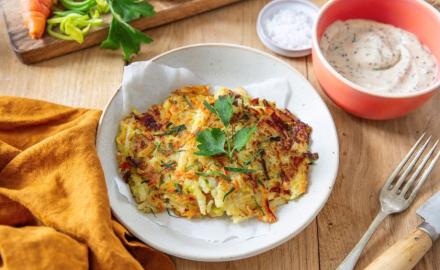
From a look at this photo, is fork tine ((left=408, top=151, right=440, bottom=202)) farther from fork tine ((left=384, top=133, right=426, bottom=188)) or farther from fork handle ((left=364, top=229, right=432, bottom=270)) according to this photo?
fork handle ((left=364, top=229, right=432, bottom=270))

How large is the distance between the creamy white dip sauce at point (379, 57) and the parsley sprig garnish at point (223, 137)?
0.62 m

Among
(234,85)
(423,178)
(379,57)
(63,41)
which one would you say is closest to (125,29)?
(63,41)

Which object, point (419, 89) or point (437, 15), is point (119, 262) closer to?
point (419, 89)

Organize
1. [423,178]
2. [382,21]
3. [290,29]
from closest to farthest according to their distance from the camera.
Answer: [423,178]
[382,21]
[290,29]

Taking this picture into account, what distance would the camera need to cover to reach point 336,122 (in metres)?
2.43

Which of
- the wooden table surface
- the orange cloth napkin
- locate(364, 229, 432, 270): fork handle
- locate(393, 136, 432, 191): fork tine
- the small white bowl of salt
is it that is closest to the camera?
the orange cloth napkin

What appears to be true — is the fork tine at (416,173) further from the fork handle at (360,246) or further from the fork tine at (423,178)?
the fork handle at (360,246)

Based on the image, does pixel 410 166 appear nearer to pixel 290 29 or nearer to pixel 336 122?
pixel 336 122

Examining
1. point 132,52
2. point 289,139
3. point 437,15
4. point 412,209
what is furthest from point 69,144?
point 437,15

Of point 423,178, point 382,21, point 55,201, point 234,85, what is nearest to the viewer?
point 55,201

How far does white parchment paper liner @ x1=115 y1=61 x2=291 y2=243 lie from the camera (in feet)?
6.56

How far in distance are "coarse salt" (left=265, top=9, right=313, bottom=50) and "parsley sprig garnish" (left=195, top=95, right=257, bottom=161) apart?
704 millimetres

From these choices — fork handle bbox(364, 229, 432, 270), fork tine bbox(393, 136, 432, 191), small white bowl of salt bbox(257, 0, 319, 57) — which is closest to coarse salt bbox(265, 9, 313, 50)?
small white bowl of salt bbox(257, 0, 319, 57)

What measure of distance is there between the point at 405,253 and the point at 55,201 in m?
1.29
